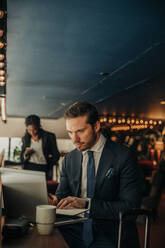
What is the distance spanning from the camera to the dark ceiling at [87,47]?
3.23 meters

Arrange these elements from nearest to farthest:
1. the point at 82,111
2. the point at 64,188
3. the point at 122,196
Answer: the point at 122,196 < the point at 82,111 < the point at 64,188

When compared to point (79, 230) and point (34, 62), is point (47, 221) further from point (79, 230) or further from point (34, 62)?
point (34, 62)

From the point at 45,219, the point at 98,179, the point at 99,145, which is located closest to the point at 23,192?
the point at 45,219

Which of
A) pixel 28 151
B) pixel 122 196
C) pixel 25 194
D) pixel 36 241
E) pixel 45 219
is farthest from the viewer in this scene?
pixel 28 151

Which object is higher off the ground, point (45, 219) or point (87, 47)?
point (87, 47)

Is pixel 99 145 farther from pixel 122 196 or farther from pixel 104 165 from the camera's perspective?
pixel 122 196

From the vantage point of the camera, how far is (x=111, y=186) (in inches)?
88.3

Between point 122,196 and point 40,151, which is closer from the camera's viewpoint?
point 122,196

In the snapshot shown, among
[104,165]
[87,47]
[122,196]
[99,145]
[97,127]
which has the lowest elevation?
[122,196]

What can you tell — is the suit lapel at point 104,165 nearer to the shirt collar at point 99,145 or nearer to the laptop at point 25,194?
the shirt collar at point 99,145

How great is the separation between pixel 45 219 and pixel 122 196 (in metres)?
0.62

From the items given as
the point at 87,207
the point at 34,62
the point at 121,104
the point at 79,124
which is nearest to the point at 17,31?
the point at 34,62

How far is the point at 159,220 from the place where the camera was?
7.70 metres

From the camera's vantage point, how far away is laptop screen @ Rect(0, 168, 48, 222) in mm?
1908
